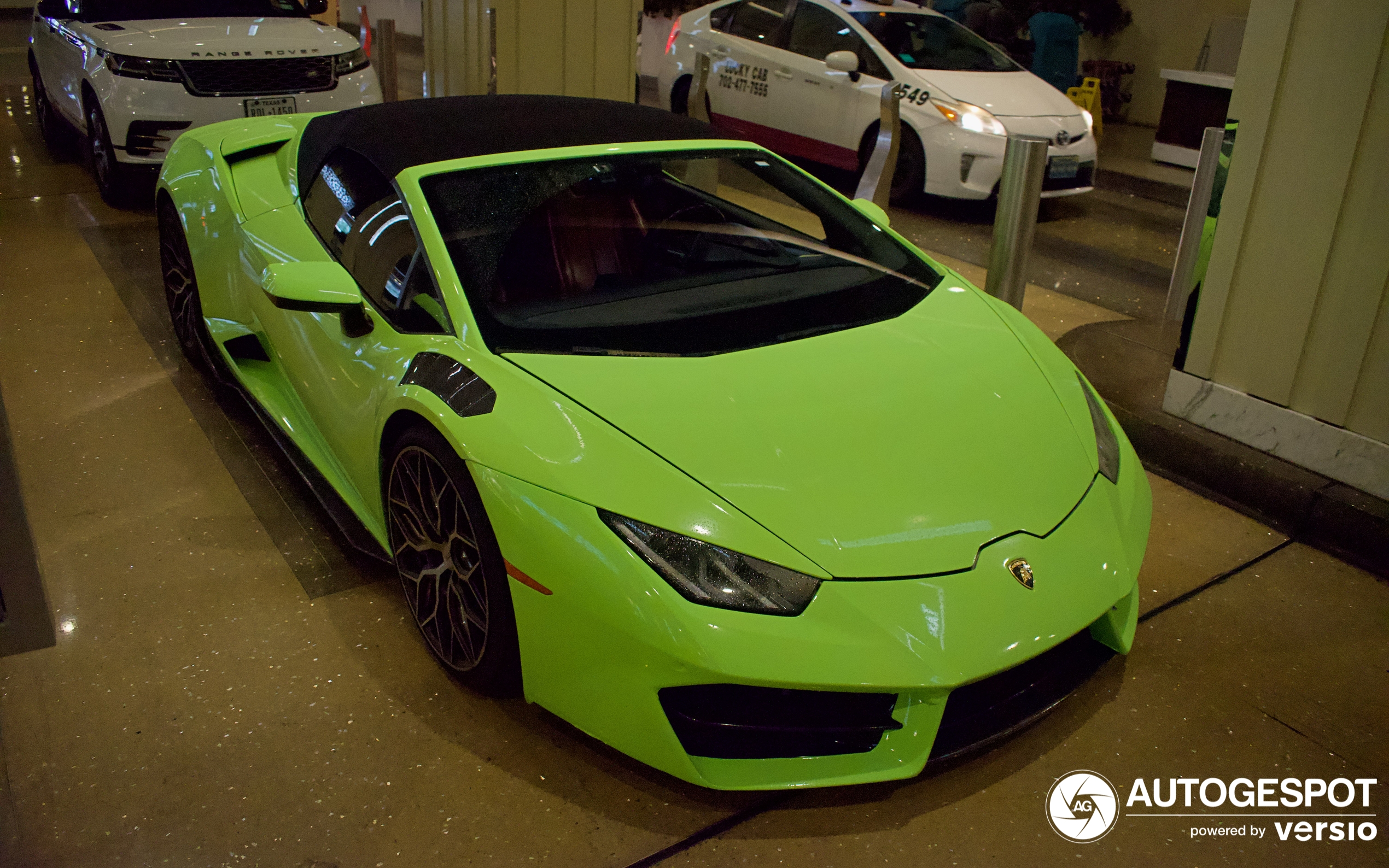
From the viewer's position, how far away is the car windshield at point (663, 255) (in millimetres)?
2564

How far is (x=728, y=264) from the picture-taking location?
Result: 2955 millimetres

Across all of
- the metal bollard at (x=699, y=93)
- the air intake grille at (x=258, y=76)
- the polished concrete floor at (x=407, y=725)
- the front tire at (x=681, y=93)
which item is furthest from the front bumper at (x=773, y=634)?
the front tire at (x=681, y=93)

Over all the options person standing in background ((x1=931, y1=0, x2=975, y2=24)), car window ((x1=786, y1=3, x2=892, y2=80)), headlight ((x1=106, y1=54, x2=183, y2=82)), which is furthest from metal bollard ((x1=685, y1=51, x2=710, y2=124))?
person standing in background ((x1=931, y1=0, x2=975, y2=24))

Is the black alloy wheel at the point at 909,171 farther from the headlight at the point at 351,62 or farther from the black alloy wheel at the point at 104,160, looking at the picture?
the black alloy wheel at the point at 104,160

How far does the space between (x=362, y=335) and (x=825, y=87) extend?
19.6ft

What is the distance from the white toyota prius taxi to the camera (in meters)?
7.31

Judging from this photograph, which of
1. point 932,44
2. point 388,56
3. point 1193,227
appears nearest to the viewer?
point 1193,227

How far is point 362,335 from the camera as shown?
2754mm

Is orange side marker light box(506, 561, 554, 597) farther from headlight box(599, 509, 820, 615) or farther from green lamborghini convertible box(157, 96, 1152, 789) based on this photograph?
headlight box(599, 509, 820, 615)

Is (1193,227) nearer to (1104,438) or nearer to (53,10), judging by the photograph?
(1104,438)

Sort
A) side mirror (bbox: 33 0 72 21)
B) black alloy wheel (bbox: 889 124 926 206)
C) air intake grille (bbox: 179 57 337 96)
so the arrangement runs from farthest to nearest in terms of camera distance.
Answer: black alloy wheel (bbox: 889 124 926 206)
side mirror (bbox: 33 0 72 21)
air intake grille (bbox: 179 57 337 96)

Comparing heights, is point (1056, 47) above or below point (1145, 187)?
above
